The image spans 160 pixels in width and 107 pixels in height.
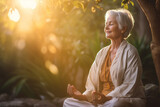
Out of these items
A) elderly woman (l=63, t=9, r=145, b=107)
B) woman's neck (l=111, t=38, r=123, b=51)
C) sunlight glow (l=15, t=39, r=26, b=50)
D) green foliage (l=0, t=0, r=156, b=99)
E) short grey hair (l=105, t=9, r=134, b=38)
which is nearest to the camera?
elderly woman (l=63, t=9, r=145, b=107)

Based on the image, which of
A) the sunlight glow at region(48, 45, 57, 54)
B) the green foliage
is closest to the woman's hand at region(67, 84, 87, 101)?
the green foliage

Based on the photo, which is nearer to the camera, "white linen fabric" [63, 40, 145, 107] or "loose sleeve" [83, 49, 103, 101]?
"white linen fabric" [63, 40, 145, 107]

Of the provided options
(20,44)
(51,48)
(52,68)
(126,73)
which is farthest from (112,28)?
(20,44)

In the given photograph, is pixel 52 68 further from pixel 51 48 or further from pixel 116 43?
pixel 116 43

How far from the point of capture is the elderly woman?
12.0 ft

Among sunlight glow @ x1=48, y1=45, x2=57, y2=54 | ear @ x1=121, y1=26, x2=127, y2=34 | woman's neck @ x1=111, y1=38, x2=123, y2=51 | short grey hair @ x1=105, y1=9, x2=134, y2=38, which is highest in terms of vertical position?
short grey hair @ x1=105, y1=9, x2=134, y2=38

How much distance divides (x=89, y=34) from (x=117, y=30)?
6.44 m

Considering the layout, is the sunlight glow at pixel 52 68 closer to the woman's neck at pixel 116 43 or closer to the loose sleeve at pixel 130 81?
the woman's neck at pixel 116 43

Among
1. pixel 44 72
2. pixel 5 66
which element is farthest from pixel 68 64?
pixel 5 66

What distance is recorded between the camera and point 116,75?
12.3 ft

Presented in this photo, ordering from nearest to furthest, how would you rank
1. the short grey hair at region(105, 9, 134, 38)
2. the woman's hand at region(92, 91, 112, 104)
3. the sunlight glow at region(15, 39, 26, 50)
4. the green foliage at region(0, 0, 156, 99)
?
the woman's hand at region(92, 91, 112, 104), the short grey hair at region(105, 9, 134, 38), the green foliage at region(0, 0, 156, 99), the sunlight glow at region(15, 39, 26, 50)

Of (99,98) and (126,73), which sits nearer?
(99,98)

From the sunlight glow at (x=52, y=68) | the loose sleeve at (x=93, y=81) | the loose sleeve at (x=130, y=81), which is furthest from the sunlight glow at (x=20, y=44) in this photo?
the loose sleeve at (x=130, y=81)

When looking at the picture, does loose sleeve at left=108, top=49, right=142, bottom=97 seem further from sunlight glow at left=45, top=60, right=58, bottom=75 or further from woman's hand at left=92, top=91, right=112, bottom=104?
sunlight glow at left=45, top=60, right=58, bottom=75
